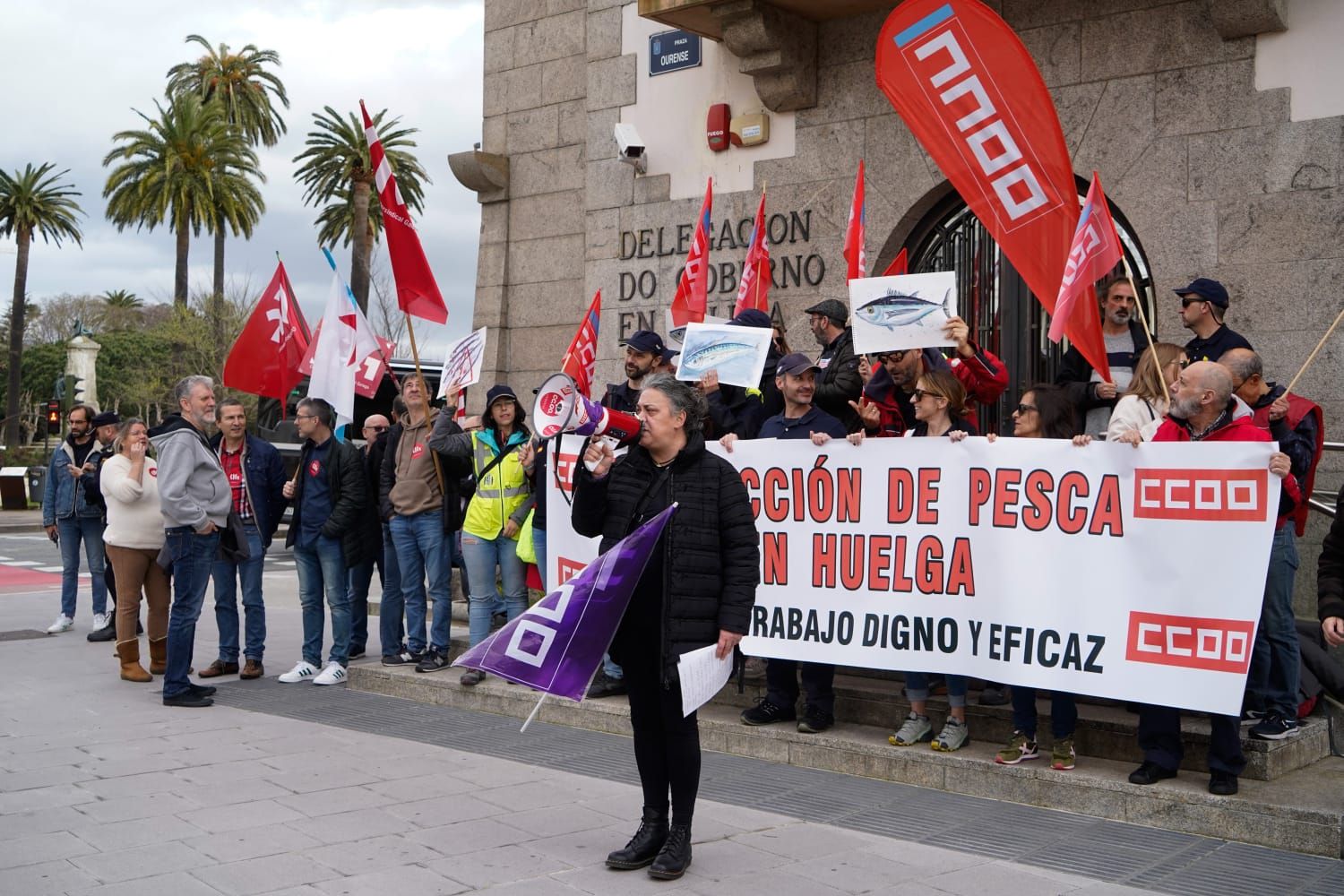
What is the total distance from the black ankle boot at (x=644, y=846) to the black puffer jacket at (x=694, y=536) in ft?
2.17

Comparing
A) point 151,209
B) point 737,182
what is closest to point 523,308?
point 737,182

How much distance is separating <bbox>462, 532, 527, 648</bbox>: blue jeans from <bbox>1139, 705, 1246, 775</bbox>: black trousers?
429 centimetres

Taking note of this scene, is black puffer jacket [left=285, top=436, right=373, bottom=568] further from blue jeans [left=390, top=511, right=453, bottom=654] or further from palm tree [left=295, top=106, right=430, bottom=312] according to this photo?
palm tree [left=295, top=106, right=430, bottom=312]

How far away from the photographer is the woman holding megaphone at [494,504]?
28.8ft

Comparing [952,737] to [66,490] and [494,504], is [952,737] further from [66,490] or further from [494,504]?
[66,490]

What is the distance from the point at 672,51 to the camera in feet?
38.4

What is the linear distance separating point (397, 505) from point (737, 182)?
13.8 ft

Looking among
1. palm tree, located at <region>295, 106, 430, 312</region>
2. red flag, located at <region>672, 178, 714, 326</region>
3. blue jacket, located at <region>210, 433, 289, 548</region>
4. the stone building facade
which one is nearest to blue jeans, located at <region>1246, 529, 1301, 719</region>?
the stone building facade

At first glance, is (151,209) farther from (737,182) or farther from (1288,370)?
(1288,370)

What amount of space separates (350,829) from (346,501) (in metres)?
4.12

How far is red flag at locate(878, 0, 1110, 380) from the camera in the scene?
659 cm

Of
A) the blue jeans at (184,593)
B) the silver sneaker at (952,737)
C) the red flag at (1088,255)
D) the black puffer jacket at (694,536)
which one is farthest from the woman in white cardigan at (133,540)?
the red flag at (1088,255)

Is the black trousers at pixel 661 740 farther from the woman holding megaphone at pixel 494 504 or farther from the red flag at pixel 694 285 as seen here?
the red flag at pixel 694 285

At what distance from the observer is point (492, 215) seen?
13.3 m
